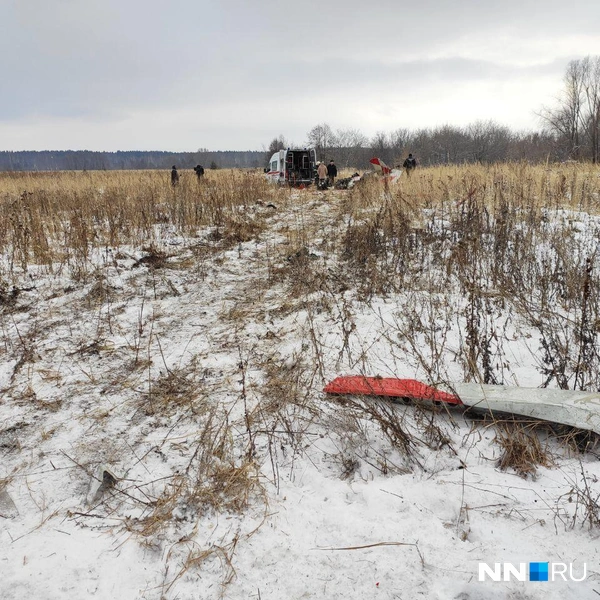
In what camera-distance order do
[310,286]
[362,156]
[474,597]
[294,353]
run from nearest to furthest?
[474,597] < [294,353] < [310,286] < [362,156]

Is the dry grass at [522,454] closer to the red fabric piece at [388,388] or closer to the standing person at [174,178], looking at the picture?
the red fabric piece at [388,388]

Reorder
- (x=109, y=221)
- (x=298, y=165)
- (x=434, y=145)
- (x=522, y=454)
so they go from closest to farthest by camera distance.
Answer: (x=522, y=454) < (x=109, y=221) < (x=298, y=165) < (x=434, y=145)

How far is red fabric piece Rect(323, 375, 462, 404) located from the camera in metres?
2.40

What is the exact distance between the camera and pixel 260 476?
1.97m

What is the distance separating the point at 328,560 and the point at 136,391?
5.88ft

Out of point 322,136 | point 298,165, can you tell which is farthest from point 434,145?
point 298,165

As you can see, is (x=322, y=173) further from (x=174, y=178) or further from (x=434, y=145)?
(x=434, y=145)

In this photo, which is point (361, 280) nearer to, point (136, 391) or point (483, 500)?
point (136, 391)

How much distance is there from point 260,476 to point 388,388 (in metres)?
1.03

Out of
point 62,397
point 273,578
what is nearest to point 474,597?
point 273,578

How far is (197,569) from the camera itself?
1.54 meters

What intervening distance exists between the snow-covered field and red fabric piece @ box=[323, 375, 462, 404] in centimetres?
8

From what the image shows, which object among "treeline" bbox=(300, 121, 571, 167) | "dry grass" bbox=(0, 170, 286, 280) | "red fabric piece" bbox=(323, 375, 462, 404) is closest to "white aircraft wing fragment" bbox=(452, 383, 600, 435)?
"red fabric piece" bbox=(323, 375, 462, 404)

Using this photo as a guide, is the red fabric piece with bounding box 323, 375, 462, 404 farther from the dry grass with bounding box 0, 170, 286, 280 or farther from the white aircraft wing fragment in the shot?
the dry grass with bounding box 0, 170, 286, 280
